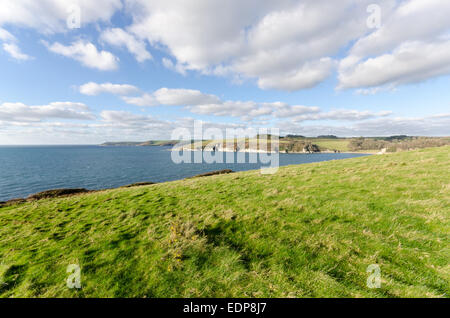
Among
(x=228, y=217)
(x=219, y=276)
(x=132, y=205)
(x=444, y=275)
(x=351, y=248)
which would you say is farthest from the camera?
(x=132, y=205)

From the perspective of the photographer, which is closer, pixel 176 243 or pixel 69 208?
pixel 176 243

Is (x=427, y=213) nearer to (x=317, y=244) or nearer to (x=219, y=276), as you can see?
(x=317, y=244)

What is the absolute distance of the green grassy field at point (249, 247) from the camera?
5.05 m

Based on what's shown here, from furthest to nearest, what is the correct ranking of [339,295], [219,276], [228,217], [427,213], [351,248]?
1. [228,217]
2. [427,213]
3. [351,248]
4. [219,276]
5. [339,295]

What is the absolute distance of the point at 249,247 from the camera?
270 inches

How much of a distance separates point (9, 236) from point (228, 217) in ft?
40.8

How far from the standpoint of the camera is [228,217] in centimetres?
935

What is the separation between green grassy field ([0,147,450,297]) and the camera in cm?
505
